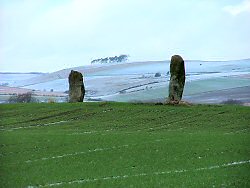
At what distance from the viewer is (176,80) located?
38.6m

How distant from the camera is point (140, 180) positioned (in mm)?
13523

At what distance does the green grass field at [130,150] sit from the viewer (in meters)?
13.9

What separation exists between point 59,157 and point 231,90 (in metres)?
43.0

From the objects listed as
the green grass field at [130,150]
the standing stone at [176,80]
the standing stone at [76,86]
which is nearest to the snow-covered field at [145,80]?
the standing stone at [76,86]

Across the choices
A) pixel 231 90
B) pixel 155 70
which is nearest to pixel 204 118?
pixel 231 90

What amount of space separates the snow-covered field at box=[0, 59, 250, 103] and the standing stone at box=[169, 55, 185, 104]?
1566 centimetres

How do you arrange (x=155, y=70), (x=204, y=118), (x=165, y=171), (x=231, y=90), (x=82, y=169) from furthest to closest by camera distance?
(x=155, y=70)
(x=231, y=90)
(x=204, y=118)
(x=82, y=169)
(x=165, y=171)

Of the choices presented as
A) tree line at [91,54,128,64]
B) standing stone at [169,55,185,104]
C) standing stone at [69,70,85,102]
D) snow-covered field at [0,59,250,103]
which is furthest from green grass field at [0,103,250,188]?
tree line at [91,54,128,64]

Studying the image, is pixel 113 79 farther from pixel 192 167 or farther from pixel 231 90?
pixel 192 167

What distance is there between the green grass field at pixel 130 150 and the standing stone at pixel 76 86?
26.3 ft

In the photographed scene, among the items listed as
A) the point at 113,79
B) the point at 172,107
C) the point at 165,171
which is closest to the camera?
the point at 165,171

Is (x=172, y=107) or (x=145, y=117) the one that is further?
(x=172, y=107)

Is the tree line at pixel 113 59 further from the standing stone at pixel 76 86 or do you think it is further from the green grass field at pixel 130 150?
the green grass field at pixel 130 150

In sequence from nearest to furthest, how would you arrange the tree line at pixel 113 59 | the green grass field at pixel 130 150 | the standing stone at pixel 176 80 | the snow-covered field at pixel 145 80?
1. the green grass field at pixel 130 150
2. the standing stone at pixel 176 80
3. the snow-covered field at pixel 145 80
4. the tree line at pixel 113 59
